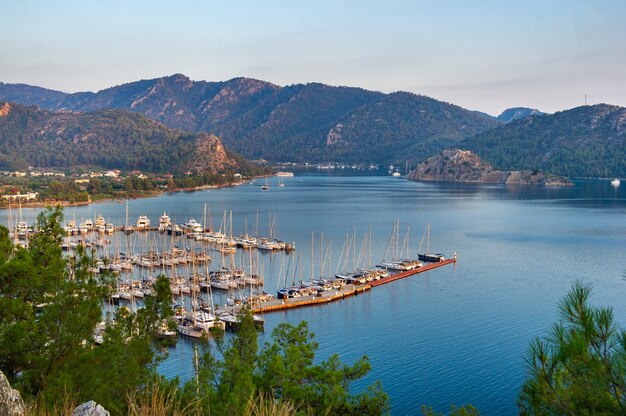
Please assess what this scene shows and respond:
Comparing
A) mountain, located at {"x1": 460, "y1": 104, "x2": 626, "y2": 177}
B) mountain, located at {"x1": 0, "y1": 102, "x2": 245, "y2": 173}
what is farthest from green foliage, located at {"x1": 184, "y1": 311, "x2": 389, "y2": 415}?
mountain, located at {"x1": 460, "y1": 104, "x2": 626, "y2": 177}

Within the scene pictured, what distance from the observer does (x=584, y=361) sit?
19.9 feet

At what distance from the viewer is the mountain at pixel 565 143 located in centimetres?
14150

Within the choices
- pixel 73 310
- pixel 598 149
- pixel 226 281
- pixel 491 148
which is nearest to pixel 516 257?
pixel 226 281

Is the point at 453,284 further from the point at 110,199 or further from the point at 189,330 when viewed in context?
the point at 110,199

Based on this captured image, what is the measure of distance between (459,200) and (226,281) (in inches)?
2523

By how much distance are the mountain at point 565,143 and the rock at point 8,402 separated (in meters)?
146

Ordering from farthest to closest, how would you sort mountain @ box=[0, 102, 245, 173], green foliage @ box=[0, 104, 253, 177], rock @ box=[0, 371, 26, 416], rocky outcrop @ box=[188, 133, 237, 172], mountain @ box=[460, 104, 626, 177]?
1. mountain @ box=[460, 104, 626, 177]
2. green foliage @ box=[0, 104, 253, 177]
3. mountain @ box=[0, 102, 245, 173]
4. rocky outcrop @ box=[188, 133, 237, 172]
5. rock @ box=[0, 371, 26, 416]

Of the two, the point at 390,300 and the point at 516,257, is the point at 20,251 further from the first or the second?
the point at 516,257

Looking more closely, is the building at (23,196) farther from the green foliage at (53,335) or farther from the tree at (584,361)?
the tree at (584,361)

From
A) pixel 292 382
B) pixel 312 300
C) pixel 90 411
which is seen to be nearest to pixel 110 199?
pixel 312 300

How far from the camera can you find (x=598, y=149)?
149375mm

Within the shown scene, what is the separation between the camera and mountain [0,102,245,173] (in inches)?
5384

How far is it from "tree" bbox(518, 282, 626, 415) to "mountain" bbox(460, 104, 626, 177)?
143m

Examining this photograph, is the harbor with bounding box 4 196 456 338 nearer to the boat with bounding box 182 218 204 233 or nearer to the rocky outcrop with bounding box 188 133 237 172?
the boat with bounding box 182 218 204 233
